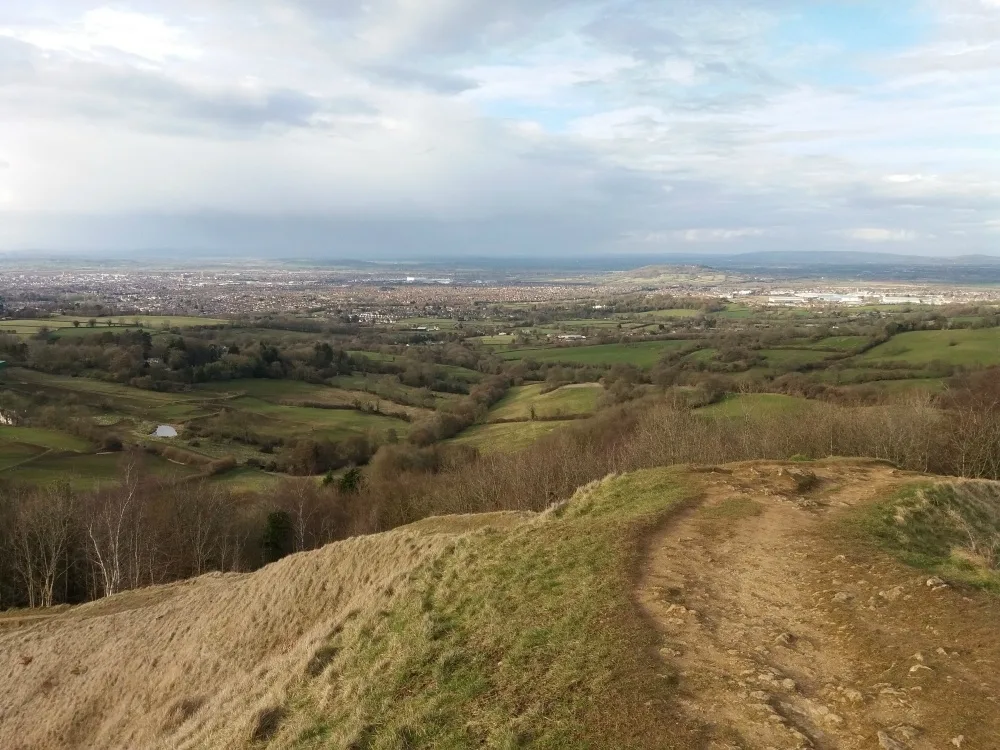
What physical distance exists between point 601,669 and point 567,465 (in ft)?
118

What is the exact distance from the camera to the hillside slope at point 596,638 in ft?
33.6

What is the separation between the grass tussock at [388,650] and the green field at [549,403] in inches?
1922

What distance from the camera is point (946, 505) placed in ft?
66.8

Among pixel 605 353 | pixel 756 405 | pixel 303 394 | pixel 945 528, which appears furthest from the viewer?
pixel 605 353

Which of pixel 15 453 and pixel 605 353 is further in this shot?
pixel 605 353

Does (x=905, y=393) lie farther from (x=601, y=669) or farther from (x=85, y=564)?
(x=85, y=564)

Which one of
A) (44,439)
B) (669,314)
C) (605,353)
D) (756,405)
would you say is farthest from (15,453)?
(669,314)

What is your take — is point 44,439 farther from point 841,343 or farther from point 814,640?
point 841,343

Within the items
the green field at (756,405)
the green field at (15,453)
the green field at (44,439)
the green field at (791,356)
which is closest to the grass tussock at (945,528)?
the green field at (756,405)

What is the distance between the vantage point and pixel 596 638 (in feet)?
40.9

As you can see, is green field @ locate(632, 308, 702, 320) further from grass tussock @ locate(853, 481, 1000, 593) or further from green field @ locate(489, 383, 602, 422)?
grass tussock @ locate(853, 481, 1000, 593)

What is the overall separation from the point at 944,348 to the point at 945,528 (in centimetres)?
7812

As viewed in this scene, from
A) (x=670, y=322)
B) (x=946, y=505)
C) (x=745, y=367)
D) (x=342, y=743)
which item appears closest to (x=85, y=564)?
(x=342, y=743)

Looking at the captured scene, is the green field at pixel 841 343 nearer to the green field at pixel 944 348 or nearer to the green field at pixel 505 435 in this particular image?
the green field at pixel 944 348
